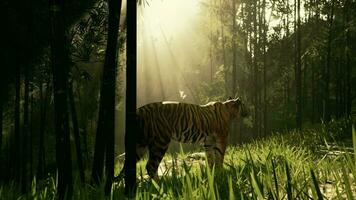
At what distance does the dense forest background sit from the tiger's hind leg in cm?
144

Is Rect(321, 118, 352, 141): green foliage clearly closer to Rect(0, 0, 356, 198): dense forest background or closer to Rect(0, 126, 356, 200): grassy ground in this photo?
Rect(0, 0, 356, 198): dense forest background

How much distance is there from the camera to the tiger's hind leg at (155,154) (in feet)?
21.6

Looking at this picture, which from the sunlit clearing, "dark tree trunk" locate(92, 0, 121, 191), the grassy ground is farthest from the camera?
the sunlit clearing

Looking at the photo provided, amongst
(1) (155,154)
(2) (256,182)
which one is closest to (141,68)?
(1) (155,154)

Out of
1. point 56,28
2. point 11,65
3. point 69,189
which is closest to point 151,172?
point 69,189

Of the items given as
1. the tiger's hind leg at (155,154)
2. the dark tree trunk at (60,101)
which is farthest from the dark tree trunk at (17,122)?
the dark tree trunk at (60,101)

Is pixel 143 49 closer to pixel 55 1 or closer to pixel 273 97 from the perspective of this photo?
pixel 273 97

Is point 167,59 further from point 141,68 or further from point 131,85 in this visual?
point 131,85

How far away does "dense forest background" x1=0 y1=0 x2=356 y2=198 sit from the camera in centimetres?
730

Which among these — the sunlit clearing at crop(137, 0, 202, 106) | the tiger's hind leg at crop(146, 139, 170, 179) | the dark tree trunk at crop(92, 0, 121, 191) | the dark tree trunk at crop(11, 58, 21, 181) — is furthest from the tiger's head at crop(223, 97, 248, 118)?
the sunlit clearing at crop(137, 0, 202, 106)

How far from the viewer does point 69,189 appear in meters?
3.93

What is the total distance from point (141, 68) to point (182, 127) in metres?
45.7

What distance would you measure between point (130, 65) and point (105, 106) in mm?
867

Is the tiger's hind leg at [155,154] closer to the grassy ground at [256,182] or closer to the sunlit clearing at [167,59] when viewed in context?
the grassy ground at [256,182]
